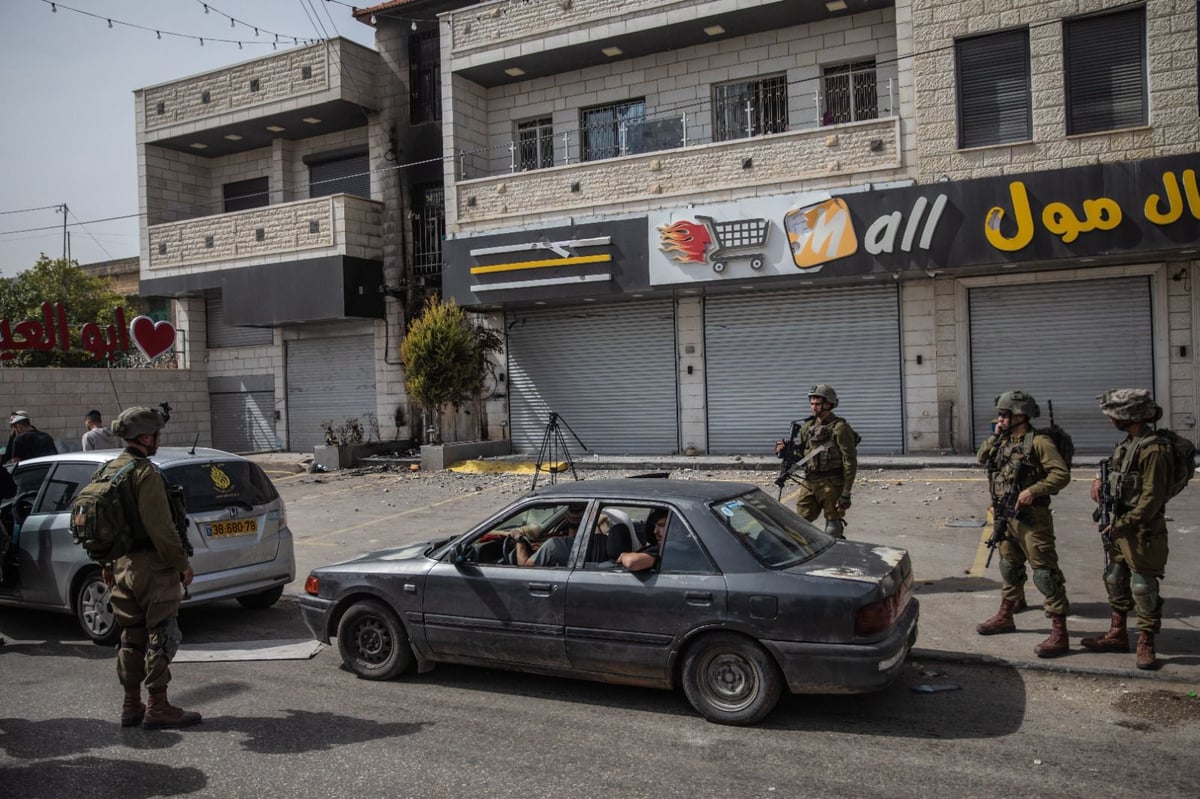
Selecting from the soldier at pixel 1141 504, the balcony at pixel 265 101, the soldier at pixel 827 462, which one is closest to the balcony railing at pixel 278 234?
the balcony at pixel 265 101

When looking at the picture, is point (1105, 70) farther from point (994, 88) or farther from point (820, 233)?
point (820, 233)

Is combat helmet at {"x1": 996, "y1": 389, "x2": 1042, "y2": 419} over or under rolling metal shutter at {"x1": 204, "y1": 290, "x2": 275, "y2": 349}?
under

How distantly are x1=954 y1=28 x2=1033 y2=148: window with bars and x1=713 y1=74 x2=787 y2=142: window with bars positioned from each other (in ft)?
11.9

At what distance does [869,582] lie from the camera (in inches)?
197

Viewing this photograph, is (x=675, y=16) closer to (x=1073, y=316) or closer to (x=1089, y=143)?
(x=1089, y=143)

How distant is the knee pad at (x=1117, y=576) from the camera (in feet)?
19.3

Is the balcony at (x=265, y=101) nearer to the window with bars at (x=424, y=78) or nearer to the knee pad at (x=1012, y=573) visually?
the window with bars at (x=424, y=78)

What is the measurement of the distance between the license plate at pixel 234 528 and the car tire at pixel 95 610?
91 centimetres

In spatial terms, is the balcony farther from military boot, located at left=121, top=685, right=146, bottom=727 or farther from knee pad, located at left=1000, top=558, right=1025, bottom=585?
knee pad, located at left=1000, top=558, right=1025, bottom=585

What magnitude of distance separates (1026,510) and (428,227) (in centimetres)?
1807

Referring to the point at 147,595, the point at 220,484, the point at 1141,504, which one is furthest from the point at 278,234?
the point at 1141,504

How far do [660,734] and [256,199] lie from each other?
77.1 ft

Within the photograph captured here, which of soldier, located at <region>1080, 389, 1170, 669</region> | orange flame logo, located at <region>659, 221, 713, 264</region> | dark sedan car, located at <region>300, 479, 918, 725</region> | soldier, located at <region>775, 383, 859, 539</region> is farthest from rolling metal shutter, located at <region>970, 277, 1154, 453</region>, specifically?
dark sedan car, located at <region>300, 479, 918, 725</region>

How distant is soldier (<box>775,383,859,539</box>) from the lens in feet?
26.0
